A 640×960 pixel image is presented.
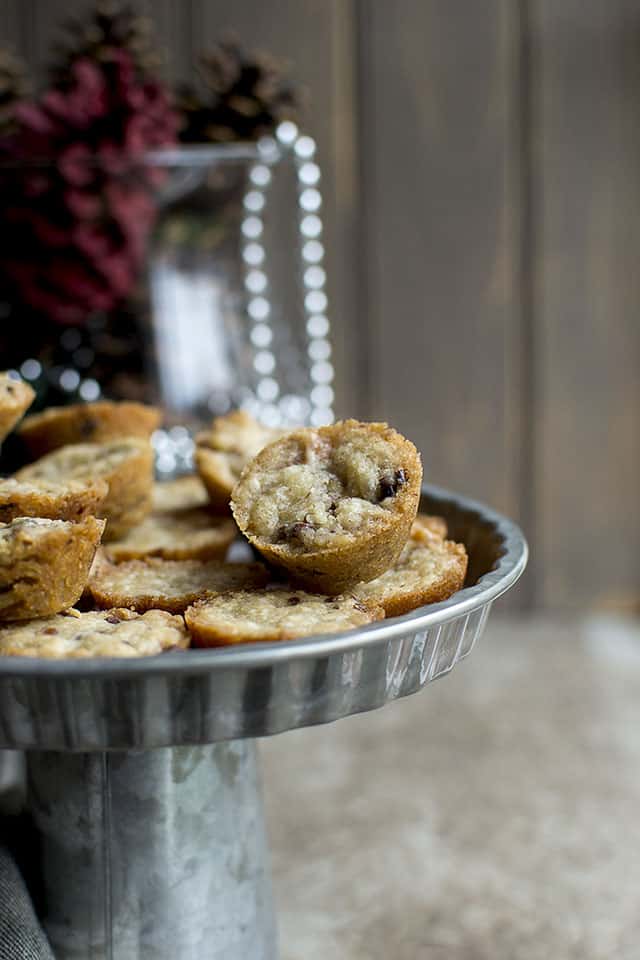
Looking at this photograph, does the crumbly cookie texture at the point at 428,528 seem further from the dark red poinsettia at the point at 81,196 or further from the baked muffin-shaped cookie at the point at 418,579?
the dark red poinsettia at the point at 81,196

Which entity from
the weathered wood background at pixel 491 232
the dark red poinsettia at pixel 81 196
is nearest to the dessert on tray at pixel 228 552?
the dark red poinsettia at pixel 81 196

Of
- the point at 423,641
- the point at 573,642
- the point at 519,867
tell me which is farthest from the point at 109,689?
the point at 573,642

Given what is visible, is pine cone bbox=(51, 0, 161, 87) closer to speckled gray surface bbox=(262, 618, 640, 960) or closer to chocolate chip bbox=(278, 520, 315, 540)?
chocolate chip bbox=(278, 520, 315, 540)

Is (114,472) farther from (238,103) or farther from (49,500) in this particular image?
(238,103)

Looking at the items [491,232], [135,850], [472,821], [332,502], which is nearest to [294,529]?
[332,502]

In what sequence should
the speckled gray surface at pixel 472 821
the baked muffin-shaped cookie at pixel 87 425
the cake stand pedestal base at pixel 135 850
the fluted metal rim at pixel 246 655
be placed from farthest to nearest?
1. the speckled gray surface at pixel 472 821
2. the baked muffin-shaped cookie at pixel 87 425
3. the cake stand pedestal base at pixel 135 850
4. the fluted metal rim at pixel 246 655

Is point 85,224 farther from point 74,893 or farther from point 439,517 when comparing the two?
point 74,893
